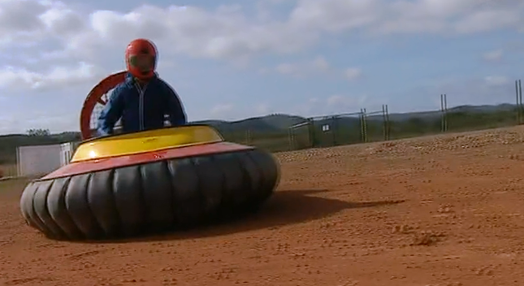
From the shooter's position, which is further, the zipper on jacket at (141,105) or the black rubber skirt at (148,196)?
the zipper on jacket at (141,105)

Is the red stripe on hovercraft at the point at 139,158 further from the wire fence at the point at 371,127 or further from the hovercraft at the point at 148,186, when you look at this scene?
the wire fence at the point at 371,127

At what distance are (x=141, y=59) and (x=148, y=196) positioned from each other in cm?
205

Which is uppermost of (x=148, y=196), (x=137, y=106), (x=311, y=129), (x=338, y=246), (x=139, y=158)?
(x=311, y=129)

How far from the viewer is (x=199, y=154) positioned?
703cm

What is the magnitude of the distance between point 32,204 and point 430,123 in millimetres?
25123

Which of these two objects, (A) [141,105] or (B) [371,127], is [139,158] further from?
(B) [371,127]

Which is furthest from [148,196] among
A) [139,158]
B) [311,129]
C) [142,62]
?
[311,129]

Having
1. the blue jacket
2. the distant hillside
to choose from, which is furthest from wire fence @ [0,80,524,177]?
the blue jacket

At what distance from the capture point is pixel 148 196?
6.75 m

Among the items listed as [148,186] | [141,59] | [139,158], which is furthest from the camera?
[141,59]

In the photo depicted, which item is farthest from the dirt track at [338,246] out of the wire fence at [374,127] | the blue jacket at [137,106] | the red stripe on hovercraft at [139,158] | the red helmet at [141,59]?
the wire fence at [374,127]

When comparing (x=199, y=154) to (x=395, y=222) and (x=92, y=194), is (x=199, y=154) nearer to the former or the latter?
(x=92, y=194)

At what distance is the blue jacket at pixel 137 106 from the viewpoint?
8.38 m

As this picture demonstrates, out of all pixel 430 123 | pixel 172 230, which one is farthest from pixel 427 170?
pixel 430 123
